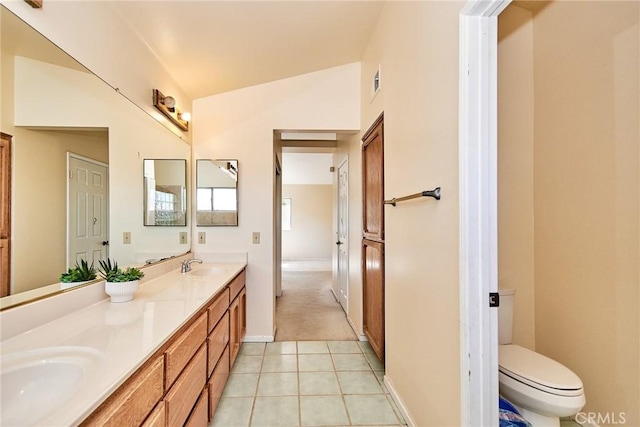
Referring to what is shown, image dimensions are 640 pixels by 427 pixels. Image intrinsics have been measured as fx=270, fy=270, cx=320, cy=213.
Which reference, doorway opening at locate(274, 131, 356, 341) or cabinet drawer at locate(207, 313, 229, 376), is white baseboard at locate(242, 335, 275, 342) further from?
cabinet drawer at locate(207, 313, 229, 376)

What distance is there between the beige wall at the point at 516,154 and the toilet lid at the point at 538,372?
0.49 metres

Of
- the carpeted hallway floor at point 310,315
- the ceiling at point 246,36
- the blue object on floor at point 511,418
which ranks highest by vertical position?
the ceiling at point 246,36

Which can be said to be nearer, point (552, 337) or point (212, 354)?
point (212, 354)

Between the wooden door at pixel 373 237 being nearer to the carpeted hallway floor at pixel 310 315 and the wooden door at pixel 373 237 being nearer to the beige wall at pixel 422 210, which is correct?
the beige wall at pixel 422 210

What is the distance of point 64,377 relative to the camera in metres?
0.85

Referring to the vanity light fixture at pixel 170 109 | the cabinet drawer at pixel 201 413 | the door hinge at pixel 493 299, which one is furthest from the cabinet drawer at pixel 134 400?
the vanity light fixture at pixel 170 109

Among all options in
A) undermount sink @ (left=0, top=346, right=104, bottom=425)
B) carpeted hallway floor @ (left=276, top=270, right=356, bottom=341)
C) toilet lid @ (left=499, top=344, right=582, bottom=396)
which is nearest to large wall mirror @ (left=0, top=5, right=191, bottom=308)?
undermount sink @ (left=0, top=346, right=104, bottom=425)

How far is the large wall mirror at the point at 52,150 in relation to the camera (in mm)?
1039

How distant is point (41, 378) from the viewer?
2.76ft

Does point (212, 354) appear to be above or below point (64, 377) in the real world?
below

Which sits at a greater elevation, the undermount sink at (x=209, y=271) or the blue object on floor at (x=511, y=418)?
the undermount sink at (x=209, y=271)

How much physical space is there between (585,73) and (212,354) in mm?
2897

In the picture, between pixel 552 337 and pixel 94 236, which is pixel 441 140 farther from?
pixel 94 236

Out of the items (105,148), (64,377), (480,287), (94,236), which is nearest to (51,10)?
(105,148)
